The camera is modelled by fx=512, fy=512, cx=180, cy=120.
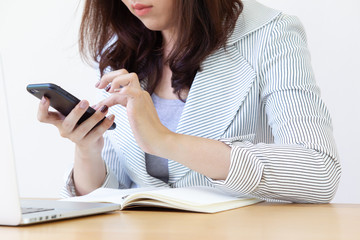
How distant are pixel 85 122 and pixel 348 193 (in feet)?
4.03

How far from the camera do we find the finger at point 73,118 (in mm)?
1033

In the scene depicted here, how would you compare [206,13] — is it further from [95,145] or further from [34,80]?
[34,80]

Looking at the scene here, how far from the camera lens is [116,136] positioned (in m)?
1.41

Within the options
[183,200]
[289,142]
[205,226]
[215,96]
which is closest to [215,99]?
[215,96]

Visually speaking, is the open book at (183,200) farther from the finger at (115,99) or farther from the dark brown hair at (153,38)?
the dark brown hair at (153,38)

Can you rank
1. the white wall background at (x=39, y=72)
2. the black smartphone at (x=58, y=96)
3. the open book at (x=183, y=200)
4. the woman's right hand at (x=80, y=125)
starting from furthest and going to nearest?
the white wall background at (x=39, y=72) → the woman's right hand at (x=80, y=125) → the black smartphone at (x=58, y=96) → the open book at (x=183, y=200)

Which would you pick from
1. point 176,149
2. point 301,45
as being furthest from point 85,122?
point 301,45

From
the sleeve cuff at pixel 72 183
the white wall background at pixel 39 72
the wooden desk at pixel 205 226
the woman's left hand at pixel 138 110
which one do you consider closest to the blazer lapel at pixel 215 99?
the sleeve cuff at pixel 72 183

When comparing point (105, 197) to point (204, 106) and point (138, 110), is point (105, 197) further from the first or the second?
point (204, 106)

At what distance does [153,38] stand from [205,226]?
3.03 feet

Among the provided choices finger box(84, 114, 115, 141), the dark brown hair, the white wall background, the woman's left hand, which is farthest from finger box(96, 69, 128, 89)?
the white wall background

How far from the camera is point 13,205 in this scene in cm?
63

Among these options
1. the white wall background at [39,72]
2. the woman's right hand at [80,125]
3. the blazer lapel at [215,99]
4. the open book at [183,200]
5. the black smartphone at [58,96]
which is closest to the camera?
the open book at [183,200]

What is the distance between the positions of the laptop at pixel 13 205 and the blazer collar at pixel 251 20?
0.65 m
